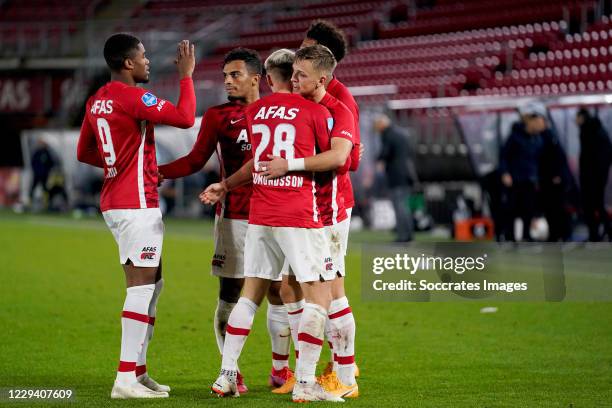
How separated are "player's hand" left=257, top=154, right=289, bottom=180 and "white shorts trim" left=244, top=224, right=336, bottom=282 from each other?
0.98ft

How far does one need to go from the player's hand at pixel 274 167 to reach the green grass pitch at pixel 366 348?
1267mm

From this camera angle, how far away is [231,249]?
6.86 metres

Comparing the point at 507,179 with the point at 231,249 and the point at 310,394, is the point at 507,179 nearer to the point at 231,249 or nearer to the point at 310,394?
the point at 231,249

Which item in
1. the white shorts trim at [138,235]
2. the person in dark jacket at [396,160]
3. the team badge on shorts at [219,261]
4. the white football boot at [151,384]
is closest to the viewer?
the white shorts trim at [138,235]

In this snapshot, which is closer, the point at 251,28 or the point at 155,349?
the point at 155,349

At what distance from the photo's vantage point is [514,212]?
54.7ft

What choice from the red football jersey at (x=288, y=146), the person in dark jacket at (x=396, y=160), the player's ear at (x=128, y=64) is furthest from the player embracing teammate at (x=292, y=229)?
the person in dark jacket at (x=396, y=160)

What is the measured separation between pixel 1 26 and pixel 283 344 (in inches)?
1266

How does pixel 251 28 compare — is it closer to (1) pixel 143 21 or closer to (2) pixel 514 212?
(1) pixel 143 21

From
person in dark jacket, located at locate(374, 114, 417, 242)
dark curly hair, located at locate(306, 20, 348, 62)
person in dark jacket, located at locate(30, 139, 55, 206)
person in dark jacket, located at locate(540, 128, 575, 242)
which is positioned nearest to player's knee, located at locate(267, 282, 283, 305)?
dark curly hair, located at locate(306, 20, 348, 62)

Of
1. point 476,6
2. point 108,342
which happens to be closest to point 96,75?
point 476,6

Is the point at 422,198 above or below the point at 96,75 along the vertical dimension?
below

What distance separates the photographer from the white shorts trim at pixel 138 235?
6.41 m

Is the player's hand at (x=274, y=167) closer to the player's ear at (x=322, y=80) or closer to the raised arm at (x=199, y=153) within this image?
the player's ear at (x=322, y=80)
